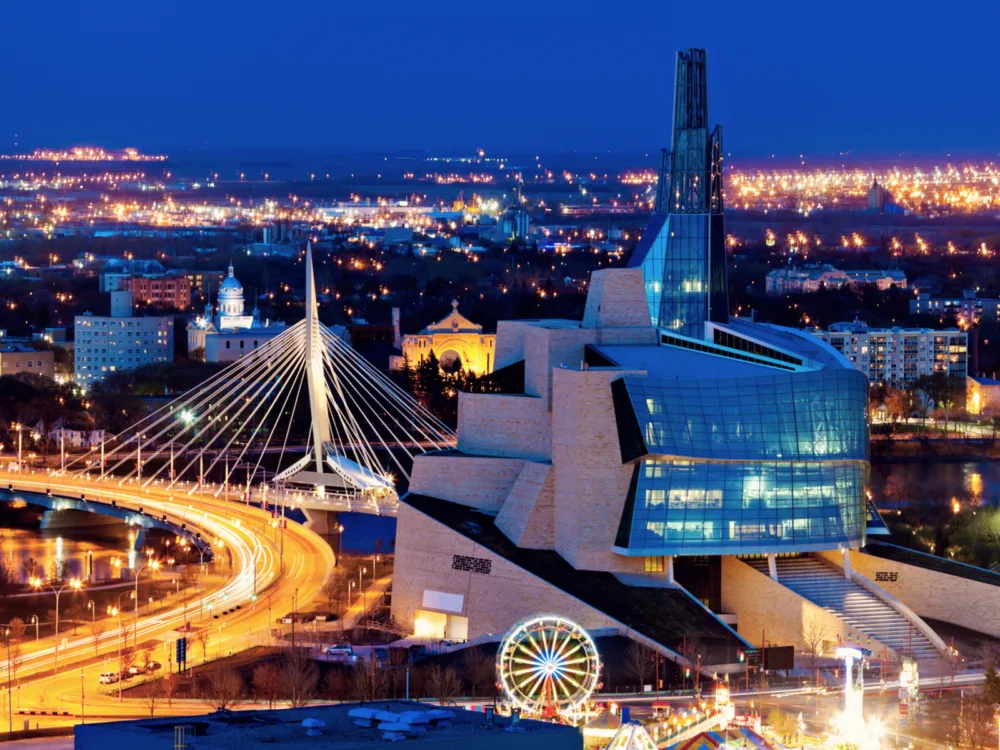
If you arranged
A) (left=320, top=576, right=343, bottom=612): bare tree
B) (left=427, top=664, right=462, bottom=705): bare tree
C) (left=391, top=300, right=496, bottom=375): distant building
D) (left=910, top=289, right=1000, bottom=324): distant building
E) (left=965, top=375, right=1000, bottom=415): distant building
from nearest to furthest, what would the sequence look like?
1. (left=427, top=664, right=462, bottom=705): bare tree
2. (left=320, top=576, right=343, bottom=612): bare tree
3. (left=965, top=375, right=1000, bottom=415): distant building
4. (left=391, top=300, right=496, bottom=375): distant building
5. (left=910, top=289, right=1000, bottom=324): distant building

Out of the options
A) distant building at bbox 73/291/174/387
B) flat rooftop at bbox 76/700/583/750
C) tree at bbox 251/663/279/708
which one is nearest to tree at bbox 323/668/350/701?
tree at bbox 251/663/279/708

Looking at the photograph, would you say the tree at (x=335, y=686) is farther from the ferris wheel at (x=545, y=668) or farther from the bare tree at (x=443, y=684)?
the ferris wheel at (x=545, y=668)

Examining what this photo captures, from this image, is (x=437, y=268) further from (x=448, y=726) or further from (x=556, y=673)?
(x=448, y=726)

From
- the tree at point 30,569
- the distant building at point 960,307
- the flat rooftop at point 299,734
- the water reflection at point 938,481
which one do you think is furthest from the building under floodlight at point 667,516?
the distant building at point 960,307

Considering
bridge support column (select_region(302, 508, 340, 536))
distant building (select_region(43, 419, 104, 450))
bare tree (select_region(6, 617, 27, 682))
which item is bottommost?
bare tree (select_region(6, 617, 27, 682))

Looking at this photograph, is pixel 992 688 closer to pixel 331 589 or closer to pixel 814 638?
pixel 814 638

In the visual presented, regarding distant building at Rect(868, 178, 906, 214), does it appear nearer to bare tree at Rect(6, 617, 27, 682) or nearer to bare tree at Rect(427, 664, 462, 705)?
bare tree at Rect(6, 617, 27, 682)

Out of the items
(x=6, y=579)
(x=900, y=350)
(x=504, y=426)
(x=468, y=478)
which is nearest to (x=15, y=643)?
(x=468, y=478)
